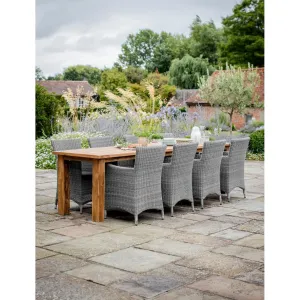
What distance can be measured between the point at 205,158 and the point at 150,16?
127 ft

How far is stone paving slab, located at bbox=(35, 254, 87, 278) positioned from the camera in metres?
3.61

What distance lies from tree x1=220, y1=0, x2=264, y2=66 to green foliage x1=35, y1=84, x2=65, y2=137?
62.4 feet

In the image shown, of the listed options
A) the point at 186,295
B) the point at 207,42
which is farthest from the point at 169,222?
the point at 207,42

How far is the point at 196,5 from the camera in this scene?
1655 inches

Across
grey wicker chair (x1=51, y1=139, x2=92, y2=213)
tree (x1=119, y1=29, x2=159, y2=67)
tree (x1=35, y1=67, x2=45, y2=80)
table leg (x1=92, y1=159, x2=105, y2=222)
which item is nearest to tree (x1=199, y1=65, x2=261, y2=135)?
grey wicker chair (x1=51, y1=139, x2=92, y2=213)

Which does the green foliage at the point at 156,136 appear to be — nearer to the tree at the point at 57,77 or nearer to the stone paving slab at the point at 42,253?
the stone paving slab at the point at 42,253

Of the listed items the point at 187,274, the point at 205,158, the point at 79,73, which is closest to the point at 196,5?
the point at 79,73

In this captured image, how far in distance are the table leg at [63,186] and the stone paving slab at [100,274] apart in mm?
1951

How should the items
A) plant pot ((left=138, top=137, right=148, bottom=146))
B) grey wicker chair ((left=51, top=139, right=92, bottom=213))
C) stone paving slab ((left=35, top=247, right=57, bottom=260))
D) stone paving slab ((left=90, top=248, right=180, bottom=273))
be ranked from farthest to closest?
1. plant pot ((left=138, top=137, right=148, bottom=146))
2. grey wicker chair ((left=51, top=139, right=92, bottom=213))
3. stone paving slab ((left=35, top=247, right=57, bottom=260))
4. stone paving slab ((left=90, top=248, right=180, bottom=273))

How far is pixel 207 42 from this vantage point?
133ft

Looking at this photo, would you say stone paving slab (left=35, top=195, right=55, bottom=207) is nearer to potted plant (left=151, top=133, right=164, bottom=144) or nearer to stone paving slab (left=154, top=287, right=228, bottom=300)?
potted plant (left=151, top=133, right=164, bottom=144)
